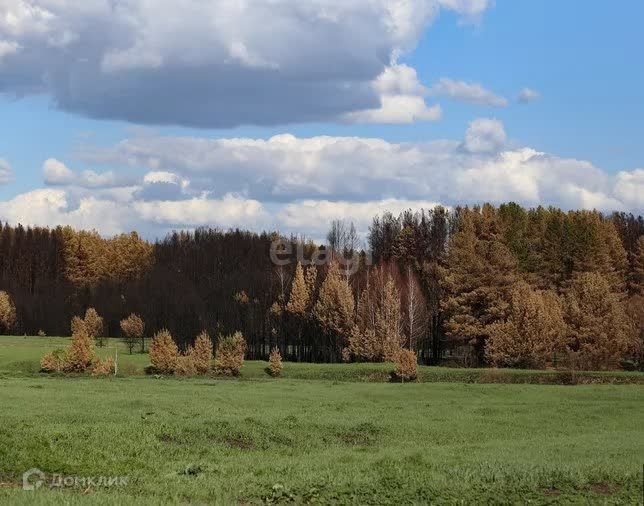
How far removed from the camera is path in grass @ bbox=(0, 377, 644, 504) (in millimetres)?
15141

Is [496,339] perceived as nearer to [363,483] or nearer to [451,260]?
[451,260]

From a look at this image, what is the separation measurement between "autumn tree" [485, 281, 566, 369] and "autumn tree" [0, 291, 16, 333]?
232 feet

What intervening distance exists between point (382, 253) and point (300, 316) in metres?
20.8

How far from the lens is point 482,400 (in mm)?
42969

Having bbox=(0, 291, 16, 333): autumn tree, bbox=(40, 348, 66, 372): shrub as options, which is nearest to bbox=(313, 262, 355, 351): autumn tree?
bbox=(40, 348, 66, 372): shrub

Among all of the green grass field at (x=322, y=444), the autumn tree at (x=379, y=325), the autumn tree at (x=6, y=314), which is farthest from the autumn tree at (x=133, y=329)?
the green grass field at (x=322, y=444)

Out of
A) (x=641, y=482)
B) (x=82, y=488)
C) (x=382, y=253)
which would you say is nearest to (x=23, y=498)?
(x=82, y=488)

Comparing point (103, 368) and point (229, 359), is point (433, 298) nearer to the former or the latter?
point (229, 359)

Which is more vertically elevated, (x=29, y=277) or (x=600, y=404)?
(x=29, y=277)

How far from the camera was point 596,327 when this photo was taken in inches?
2763

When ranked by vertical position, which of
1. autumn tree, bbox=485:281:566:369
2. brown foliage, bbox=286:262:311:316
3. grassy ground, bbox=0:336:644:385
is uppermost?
brown foliage, bbox=286:262:311:316

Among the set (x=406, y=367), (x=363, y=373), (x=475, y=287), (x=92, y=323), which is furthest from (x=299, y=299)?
(x=406, y=367)

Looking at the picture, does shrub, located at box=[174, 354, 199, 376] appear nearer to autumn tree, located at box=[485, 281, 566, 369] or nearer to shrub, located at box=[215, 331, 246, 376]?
shrub, located at box=[215, 331, 246, 376]

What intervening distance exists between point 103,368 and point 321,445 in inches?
1529
